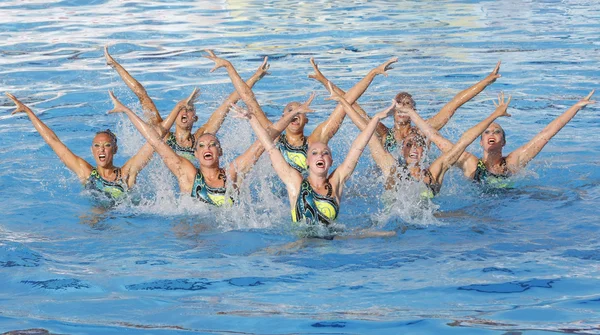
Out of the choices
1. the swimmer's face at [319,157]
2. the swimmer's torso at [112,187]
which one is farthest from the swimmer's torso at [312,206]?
the swimmer's torso at [112,187]

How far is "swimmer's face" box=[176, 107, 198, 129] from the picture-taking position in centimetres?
902

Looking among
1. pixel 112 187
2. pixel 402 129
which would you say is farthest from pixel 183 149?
pixel 402 129

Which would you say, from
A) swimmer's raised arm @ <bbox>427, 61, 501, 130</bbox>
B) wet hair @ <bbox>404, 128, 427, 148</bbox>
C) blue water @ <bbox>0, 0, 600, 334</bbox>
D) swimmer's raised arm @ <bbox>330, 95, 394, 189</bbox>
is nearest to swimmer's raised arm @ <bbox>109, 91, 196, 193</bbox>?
blue water @ <bbox>0, 0, 600, 334</bbox>

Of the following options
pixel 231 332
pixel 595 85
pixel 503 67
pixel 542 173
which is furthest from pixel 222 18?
pixel 231 332

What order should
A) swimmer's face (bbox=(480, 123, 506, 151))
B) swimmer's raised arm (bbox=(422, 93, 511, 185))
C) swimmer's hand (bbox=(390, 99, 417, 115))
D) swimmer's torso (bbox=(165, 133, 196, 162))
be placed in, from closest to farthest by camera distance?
swimmer's hand (bbox=(390, 99, 417, 115)) < swimmer's raised arm (bbox=(422, 93, 511, 185)) < swimmer's face (bbox=(480, 123, 506, 151)) < swimmer's torso (bbox=(165, 133, 196, 162))

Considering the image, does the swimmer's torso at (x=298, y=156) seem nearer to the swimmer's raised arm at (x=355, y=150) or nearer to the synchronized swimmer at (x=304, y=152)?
the synchronized swimmer at (x=304, y=152)

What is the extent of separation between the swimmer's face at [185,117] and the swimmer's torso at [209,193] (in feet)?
4.83

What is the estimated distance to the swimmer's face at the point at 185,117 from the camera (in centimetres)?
902

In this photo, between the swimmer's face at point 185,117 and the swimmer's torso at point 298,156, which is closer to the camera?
the swimmer's torso at point 298,156

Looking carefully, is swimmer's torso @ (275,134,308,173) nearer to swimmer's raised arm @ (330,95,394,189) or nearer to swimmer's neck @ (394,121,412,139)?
swimmer's neck @ (394,121,412,139)

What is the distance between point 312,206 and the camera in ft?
23.0

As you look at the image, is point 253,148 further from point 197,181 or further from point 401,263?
point 401,263

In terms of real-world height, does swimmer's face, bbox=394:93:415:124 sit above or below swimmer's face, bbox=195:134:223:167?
above

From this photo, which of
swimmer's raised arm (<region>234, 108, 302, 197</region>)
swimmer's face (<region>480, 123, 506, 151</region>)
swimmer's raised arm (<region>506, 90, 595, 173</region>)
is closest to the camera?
swimmer's raised arm (<region>234, 108, 302, 197</region>)
